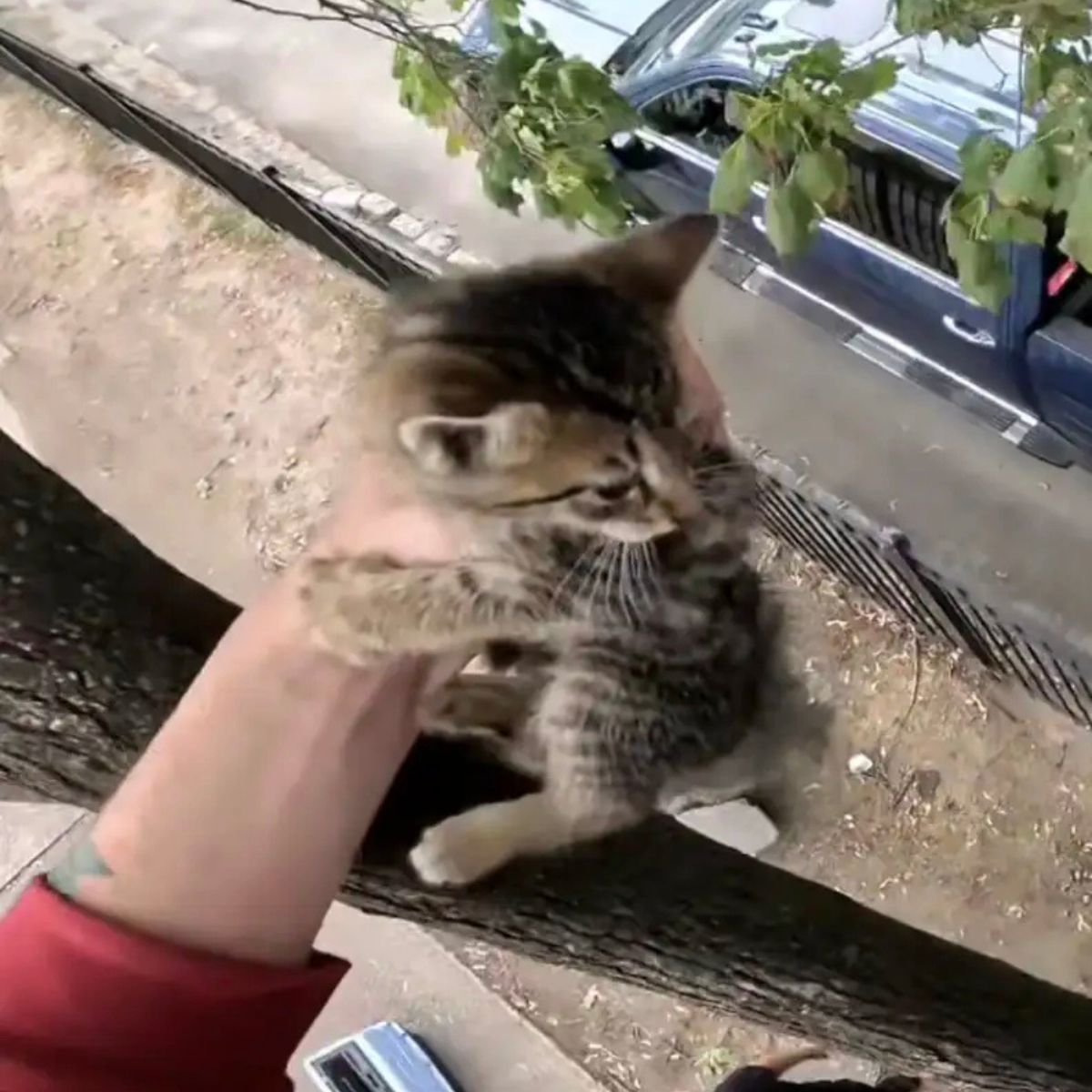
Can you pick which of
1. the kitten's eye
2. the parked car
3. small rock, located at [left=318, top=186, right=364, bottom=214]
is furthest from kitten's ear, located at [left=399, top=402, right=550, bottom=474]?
small rock, located at [left=318, top=186, right=364, bottom=214]

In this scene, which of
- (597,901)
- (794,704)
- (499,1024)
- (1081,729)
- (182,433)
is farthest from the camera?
(182,433)

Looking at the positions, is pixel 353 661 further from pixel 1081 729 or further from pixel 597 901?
pixel 1081 729

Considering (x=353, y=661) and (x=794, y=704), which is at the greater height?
(x=353, y=661)

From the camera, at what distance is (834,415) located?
4.30 m

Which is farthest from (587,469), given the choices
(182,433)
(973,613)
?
(182,433)

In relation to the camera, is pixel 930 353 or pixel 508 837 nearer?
pixel 508 837

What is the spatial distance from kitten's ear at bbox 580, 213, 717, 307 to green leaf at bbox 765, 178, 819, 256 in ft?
0.94

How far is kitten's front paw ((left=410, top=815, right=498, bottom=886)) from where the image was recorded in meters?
1.67

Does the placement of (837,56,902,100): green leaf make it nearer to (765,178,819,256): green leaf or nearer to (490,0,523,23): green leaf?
(765,178,819,256): green leaf

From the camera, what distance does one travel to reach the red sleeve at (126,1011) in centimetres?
132

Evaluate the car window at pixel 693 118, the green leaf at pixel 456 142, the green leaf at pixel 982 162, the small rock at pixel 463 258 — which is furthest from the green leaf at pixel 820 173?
the small rock at pixel 463 258

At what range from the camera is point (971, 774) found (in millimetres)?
3686

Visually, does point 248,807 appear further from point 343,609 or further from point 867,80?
point 867,80

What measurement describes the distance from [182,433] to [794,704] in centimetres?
263
